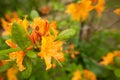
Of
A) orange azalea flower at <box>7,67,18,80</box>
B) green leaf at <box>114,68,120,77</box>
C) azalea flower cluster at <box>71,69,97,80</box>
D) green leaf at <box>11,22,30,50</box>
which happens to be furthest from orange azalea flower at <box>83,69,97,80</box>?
green leaf at <box>11,22,30,50</box>

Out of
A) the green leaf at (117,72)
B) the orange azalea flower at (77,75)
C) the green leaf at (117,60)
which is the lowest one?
the green leaf at (117,72)

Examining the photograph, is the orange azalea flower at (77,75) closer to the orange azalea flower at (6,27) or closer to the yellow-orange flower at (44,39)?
the orange azalea flower at (6,27)

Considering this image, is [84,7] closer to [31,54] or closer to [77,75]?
[77,75]

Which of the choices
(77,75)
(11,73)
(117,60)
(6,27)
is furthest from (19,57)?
(117,60)

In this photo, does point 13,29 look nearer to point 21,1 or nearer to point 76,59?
point 76,59

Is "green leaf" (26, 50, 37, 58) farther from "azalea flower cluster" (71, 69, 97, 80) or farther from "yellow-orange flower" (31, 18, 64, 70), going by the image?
"azalea flower cluster" (71, 69, 97, 80)

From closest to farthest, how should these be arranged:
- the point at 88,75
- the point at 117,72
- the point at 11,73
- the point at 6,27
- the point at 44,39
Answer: the point at 44,39, the point at 11,73, the point at 6,27, the point at 117,72, the point at 88,75

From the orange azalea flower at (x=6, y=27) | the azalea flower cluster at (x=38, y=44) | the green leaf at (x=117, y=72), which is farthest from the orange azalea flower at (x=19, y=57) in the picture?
A: the green leaf at (x=117, y=72)

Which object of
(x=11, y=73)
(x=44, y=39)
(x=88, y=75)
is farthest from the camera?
(x=88, y=75)
